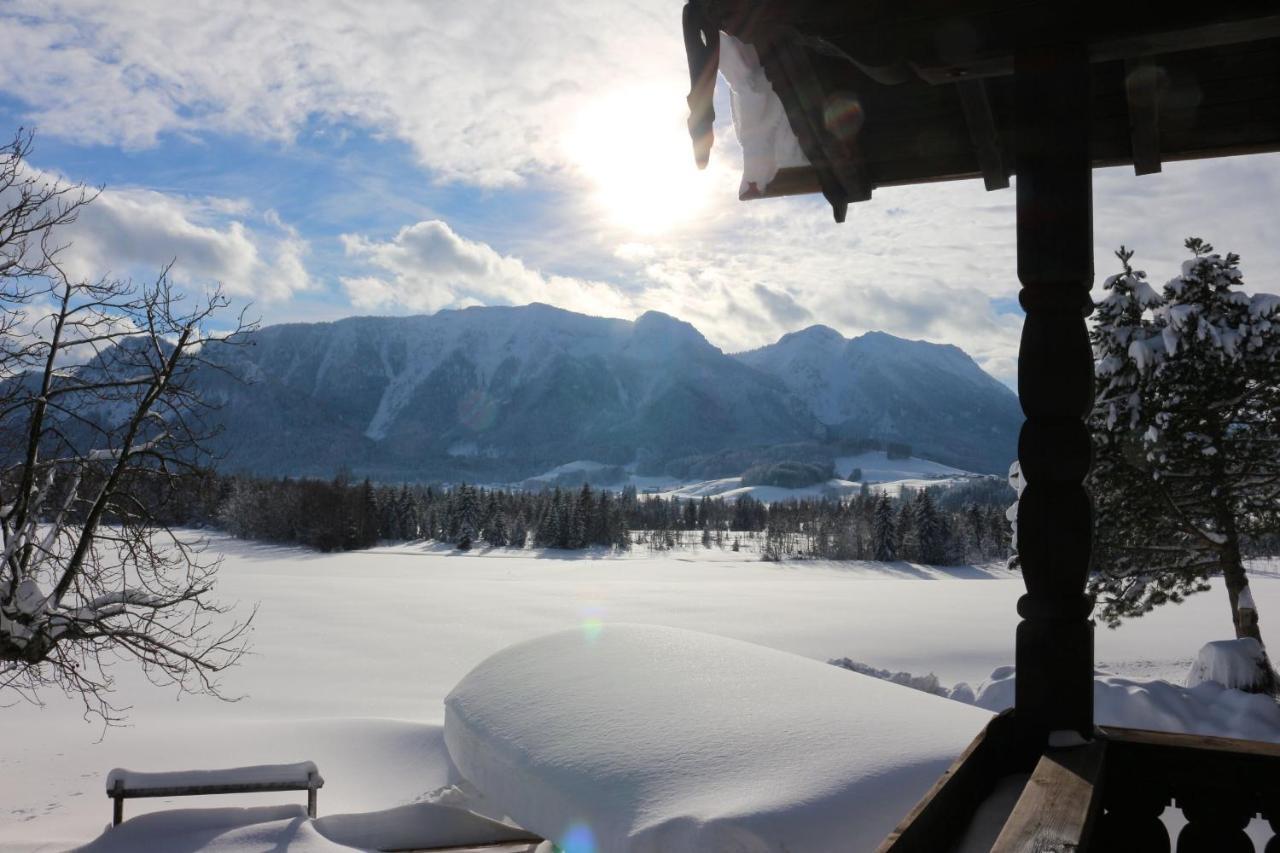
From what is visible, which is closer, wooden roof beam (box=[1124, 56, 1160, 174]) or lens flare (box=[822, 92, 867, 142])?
wooden roof beam (box=[1124, 56, 1160, 174])

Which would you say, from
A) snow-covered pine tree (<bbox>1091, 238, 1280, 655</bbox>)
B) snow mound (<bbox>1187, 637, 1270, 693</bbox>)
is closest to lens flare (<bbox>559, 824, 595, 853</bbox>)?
snow-covered pine tree (<bbox>1091, 238, 1280, 655</bbox>)

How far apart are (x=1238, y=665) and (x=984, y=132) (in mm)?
14351

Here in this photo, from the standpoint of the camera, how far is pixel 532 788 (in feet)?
21.1

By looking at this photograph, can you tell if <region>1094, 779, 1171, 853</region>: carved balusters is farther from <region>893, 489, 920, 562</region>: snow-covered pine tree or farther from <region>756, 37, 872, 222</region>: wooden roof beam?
<region>893, 489, 920, 562</region>: snow-covered pine tree

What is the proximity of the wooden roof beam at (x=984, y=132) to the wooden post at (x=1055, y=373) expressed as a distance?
1.23ft

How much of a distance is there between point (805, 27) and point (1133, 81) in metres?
1.42

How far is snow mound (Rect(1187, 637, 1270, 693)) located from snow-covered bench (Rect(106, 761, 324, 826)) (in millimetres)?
14315

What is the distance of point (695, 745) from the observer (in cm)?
609

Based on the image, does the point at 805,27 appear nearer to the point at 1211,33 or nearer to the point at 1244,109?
the point at 1211,33

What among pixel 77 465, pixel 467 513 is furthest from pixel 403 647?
pixel 467 513

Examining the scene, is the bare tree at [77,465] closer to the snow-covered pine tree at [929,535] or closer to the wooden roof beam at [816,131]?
the wooden roof beam at [816,131]

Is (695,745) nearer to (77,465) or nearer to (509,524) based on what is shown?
(77,465)

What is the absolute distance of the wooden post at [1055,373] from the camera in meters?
2.91

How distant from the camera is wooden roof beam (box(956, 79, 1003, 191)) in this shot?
3.50 meters
